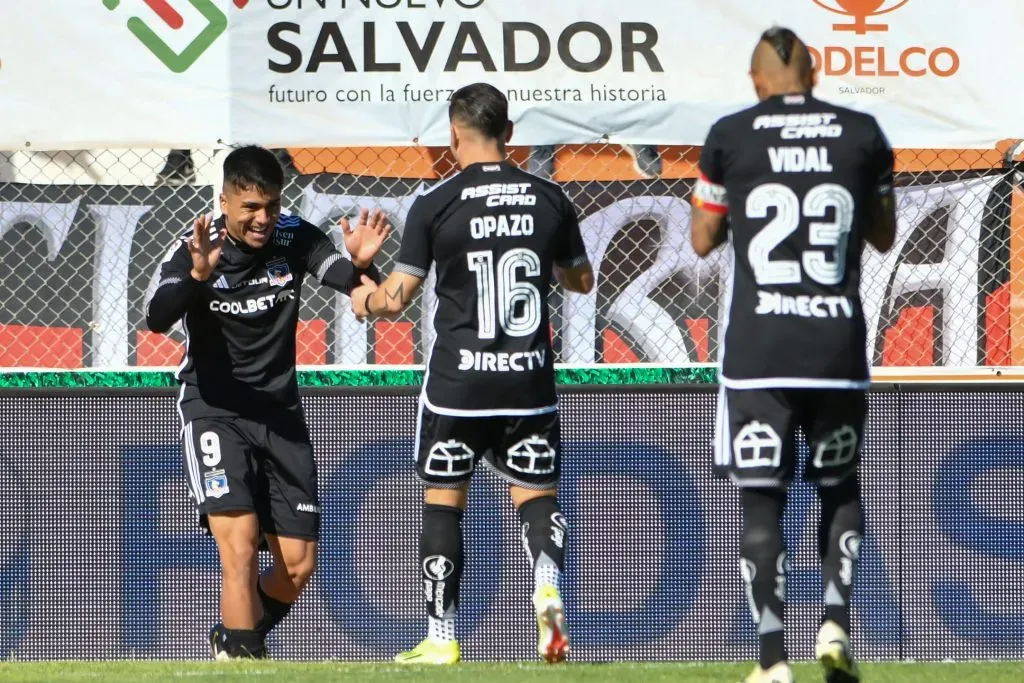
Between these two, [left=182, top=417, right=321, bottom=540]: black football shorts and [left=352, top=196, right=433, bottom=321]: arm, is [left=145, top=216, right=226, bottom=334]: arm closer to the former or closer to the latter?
[left=182, top=417, right=321, bottom=540]: black football shorts

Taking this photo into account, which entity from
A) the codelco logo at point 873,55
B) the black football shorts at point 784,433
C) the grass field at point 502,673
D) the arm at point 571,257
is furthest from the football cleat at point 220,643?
the codelco logo at point 873,55

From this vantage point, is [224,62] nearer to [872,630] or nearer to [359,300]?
[359,300]

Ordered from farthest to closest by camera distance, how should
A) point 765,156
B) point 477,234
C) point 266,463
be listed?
point 266,463
point 477,234
point 765,156

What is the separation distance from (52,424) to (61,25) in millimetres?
1811

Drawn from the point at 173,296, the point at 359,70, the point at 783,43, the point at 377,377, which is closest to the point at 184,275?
the point at 173,296

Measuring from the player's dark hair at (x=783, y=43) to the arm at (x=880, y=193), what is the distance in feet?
1.04

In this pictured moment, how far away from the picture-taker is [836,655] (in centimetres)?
426

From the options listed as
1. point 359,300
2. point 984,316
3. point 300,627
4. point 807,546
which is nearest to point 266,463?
point 359,300

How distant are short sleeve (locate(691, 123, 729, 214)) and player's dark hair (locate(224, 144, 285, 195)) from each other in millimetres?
2055

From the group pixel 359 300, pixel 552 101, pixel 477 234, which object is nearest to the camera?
pixel 477 234

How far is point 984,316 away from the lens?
7305 millimetres

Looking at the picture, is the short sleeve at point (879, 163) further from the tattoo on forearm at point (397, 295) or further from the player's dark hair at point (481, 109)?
the tattoo on forearm at point (397, 295)

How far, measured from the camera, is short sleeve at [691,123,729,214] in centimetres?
442

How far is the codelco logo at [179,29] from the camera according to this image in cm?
713
